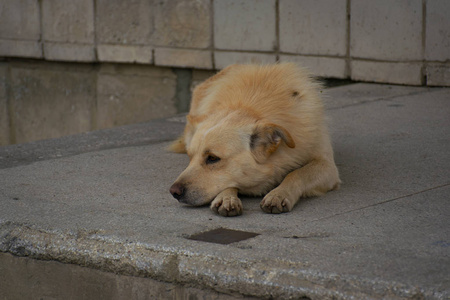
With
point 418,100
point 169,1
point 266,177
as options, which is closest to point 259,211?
point 266,177

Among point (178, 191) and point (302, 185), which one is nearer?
point (178, 191)

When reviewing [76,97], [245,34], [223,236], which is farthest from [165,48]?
[223,236]

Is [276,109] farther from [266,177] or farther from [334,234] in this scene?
[334,234]

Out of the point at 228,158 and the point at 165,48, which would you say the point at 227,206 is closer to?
the point at 228,158

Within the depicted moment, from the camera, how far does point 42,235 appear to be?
10.5ft

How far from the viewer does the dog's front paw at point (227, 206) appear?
Answer: 3389 millimetres

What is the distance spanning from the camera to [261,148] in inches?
144

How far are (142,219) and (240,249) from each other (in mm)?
706

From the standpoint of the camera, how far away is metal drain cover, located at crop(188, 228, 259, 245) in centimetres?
297

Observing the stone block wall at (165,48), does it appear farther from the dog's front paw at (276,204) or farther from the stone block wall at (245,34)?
the dog's front paw at (276,204)

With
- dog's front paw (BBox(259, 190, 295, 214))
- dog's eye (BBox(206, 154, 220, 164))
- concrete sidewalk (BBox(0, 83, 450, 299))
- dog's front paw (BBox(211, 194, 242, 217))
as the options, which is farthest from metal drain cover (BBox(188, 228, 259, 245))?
dog's eye (BBox(206, 154, 220, 164))

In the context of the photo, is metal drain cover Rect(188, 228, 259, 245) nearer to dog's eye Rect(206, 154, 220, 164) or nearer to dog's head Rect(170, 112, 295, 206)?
dog's head Rect(170, 112, 295, 206)

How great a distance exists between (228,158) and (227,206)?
1.09 ft

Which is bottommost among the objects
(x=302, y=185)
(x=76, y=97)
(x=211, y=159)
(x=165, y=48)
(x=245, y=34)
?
(x=76, y=97)
